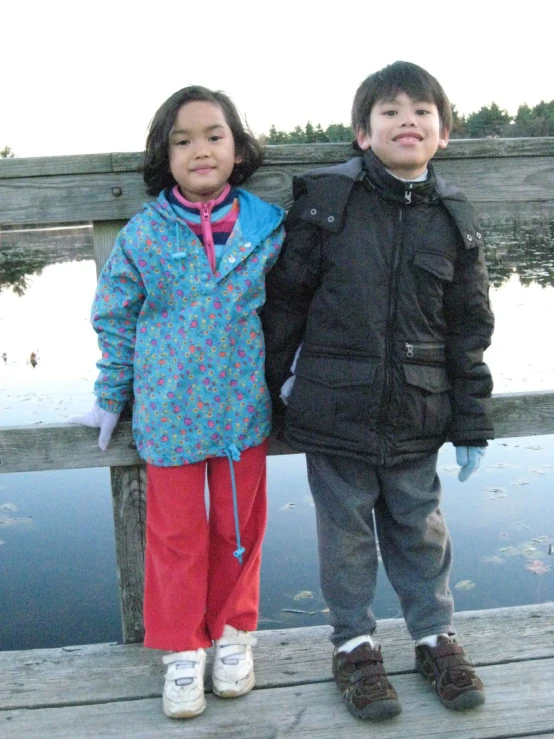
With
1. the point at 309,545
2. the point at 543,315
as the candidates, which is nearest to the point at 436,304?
the point at 309,545

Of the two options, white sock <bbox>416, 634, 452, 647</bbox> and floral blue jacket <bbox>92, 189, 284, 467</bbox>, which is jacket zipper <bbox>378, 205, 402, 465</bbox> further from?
white sock <bbox>416, 634, 452, 647</bbox>

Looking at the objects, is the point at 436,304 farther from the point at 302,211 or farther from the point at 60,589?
the point at 60,589

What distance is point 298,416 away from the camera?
1873mm

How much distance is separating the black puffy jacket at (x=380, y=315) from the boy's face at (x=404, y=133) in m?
0.04

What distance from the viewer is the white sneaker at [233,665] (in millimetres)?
1892

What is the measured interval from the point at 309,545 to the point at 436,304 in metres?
2.17

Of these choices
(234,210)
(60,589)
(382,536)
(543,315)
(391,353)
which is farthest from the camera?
(543,315)

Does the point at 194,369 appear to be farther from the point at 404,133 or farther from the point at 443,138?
the point at 443,138

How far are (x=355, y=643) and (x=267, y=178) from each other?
116 centimetres

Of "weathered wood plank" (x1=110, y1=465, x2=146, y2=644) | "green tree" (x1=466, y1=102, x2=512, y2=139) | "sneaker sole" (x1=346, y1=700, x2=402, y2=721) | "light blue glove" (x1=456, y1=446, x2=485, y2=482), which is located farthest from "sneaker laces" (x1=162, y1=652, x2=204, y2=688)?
"green tree" (x1=466, y1=102, x2=512, y2=139)

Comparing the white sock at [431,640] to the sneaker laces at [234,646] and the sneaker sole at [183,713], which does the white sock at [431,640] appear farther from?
the sneaker sole at [183,713]

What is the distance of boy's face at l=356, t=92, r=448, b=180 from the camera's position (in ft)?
6.03

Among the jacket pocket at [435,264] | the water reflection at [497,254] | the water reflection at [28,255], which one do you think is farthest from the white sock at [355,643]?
the water reflection at [28,255]

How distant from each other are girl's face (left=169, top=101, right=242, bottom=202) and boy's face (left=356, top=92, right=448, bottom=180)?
0.36 meters
